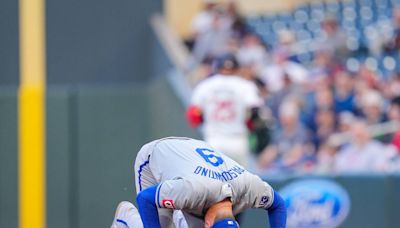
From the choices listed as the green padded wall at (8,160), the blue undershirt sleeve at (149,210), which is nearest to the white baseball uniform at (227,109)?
the green padded wall at (8,160)

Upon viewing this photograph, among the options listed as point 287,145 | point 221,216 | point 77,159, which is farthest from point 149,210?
point 77,159

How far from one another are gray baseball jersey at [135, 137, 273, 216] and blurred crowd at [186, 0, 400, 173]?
3.27 m

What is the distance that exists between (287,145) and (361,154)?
0.94 metres

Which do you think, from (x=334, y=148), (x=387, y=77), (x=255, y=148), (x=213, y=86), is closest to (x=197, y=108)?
(x=213, y=86)

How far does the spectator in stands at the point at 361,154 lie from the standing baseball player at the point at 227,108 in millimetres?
1488

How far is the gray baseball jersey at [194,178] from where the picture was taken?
6.30m

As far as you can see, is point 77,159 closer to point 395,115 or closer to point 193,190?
point 395,115

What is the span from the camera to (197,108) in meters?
10.0

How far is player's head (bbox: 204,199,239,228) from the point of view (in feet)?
20.1

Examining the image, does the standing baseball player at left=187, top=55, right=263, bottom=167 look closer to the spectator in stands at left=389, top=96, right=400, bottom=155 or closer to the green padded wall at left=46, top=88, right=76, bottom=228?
the spectator in stands at left=389, top=96, right=400, bottom=155

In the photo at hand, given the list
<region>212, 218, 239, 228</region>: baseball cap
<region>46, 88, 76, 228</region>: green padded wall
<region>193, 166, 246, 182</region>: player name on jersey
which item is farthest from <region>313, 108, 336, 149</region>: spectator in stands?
<region>212, 218, 239, 228</region>: baseball cap

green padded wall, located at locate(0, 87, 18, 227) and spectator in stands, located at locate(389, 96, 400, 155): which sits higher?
spectator in stands, located at locate(389, 96, 400, 155)

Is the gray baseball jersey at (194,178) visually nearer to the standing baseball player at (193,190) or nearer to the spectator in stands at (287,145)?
the standing baseball player at (193,190)

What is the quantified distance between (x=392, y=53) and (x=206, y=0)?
4.33 metres
